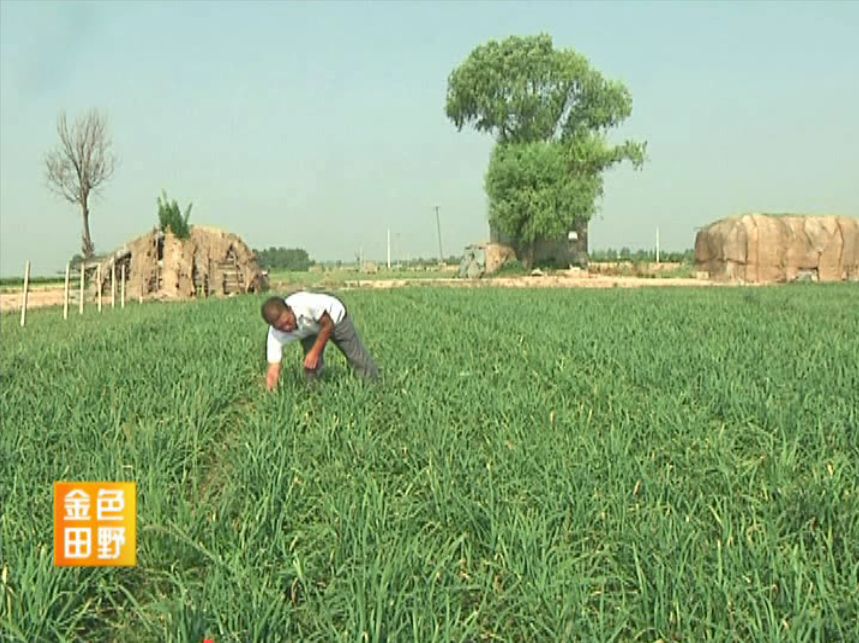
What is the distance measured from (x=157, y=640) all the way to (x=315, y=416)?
8.79 ft

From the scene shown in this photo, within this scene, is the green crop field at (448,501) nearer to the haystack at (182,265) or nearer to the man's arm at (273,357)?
the man's arm at (273,357)

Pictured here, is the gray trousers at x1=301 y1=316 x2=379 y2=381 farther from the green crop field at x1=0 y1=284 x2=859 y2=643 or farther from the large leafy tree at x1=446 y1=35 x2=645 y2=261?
the large leafy tree at x1=446 y1=35 x2=645 y2=261

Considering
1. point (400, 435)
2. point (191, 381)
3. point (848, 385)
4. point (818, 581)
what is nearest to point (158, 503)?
point (400, 435)

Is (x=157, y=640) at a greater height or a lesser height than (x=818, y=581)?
lesser

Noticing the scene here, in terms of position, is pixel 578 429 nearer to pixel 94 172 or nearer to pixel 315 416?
pixel 315 416

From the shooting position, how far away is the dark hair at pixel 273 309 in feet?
15.8

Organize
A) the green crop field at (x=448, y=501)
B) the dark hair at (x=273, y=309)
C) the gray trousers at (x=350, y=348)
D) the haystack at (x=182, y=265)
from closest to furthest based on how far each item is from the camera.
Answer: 1. the green crop field at (x=448, y=501)
2. the dark hair at (x=273, y=309)
3. the gray trousers at (x=350, y=348)
4. the haystack at (x=182, y=265)

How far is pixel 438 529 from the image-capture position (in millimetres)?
2848

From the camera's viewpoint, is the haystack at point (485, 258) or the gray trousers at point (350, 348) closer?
the gray trousers at point (350, 348)

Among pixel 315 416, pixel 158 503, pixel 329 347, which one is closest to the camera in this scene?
pixel 158 503

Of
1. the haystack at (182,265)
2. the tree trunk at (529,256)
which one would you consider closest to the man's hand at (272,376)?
the haystack at (182,265)

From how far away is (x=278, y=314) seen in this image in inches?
191

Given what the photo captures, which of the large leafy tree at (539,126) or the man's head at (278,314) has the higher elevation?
the large leafy tree at (539,126)

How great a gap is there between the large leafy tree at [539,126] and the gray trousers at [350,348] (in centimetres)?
2872
